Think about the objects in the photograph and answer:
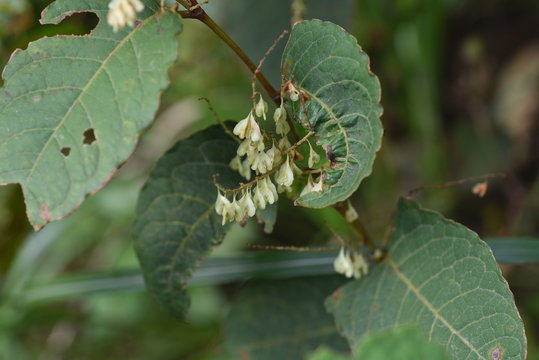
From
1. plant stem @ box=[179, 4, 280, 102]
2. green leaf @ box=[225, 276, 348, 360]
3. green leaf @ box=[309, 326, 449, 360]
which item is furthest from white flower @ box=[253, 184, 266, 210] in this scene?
green leaf @ box=[225, 276, 348, 360]

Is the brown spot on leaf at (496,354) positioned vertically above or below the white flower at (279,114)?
below

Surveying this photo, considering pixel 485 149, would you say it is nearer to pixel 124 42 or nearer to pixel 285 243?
pixel 285 243

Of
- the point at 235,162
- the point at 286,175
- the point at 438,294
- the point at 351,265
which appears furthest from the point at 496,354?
the point at 235,162

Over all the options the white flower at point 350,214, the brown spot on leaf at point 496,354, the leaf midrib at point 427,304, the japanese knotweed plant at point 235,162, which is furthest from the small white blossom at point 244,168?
the brown spot on leaf at point 496,354

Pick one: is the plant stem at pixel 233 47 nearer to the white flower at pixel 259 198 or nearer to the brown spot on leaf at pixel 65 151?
the white flower at pixel 259 198

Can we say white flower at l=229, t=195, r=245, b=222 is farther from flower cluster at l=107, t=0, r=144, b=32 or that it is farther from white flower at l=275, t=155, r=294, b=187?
flower cluster at l=107, t=0, r=144, b=32
